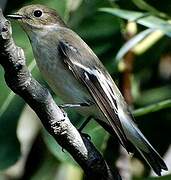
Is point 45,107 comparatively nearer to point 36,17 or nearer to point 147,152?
point 147,152

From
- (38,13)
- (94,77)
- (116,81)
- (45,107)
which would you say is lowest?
(116,81)

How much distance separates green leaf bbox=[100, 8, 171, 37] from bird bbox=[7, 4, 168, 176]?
0.33 meters

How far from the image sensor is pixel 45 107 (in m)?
3.05

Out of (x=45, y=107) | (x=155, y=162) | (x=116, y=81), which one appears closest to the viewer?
(x=45, y=107)

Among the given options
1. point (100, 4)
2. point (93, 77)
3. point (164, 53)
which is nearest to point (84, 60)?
point (93, 77)

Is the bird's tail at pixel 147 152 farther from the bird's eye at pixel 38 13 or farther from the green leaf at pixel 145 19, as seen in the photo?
the bird's eye at pixel 38 13

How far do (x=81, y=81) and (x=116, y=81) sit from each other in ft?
2.65

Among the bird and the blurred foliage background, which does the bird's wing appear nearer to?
the bird

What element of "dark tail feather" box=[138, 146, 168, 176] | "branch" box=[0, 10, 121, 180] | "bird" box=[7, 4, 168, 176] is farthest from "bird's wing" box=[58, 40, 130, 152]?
"branch" box=[0, 10, 121, 180]

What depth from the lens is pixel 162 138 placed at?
537cm

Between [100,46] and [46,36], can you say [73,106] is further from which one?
[100,46]

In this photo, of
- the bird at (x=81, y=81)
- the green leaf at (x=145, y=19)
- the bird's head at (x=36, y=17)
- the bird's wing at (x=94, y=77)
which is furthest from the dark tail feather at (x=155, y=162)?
the bird's head at (x=36, y=17)

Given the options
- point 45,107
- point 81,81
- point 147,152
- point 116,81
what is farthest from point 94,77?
point 45,107

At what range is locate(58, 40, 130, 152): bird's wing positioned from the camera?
3857 mm
